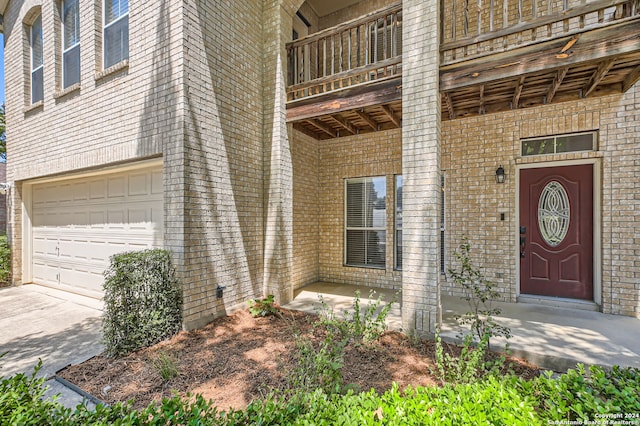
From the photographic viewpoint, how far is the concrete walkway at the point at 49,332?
3344 millimetres

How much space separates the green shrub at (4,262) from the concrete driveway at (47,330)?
2.03 ft

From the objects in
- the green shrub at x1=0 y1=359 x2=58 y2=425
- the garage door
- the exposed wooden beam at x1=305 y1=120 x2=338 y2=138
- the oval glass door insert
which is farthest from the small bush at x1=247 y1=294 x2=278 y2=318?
the oval glass door insert

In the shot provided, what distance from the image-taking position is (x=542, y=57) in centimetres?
339

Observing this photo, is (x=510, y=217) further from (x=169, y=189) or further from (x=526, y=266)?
(x=169, y=189)

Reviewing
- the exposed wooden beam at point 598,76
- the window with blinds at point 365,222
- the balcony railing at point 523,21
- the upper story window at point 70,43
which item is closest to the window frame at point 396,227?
the window with blinds at point 365,222

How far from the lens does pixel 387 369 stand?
3031 millimetres

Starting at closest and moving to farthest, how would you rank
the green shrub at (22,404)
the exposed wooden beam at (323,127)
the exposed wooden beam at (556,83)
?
the green shrub at (22,404)
the exposed wooden beam at (556,83)
the exposed wooden beam at (323,127)

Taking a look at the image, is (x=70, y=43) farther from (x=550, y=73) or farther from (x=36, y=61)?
(x=550, y=73)

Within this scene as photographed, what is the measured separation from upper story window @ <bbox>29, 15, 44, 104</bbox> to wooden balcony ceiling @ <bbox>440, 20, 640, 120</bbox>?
8.27 meters

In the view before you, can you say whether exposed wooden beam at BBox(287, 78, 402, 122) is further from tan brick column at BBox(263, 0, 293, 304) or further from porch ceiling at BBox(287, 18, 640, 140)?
tan brick column at BBox(263, 0, 293, 304)

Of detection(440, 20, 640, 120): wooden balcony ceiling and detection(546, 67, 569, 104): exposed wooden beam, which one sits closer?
detection(440, 20, 640, 120): wooden balcony ceiling

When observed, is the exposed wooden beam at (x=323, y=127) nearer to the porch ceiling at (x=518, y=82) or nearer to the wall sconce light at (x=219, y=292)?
the porch ceiling at (x=518, y=82)

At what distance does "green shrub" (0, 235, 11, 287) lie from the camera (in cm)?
674

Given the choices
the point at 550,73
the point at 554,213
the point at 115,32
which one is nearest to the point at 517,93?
the point at 550,73
